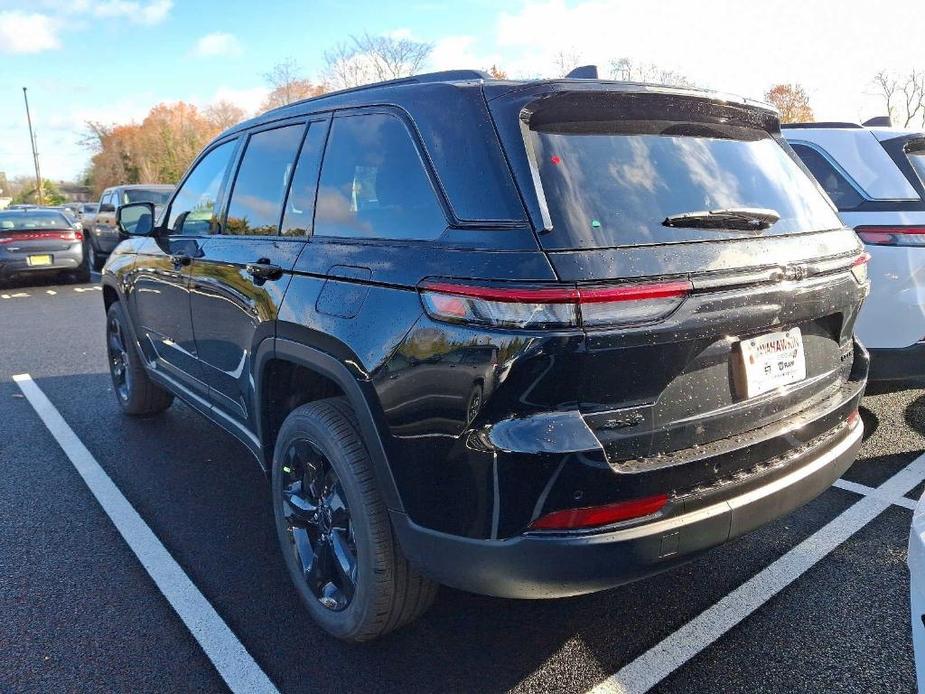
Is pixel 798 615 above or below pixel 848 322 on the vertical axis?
below

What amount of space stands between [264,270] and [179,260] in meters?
1.12

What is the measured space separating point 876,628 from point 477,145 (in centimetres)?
214

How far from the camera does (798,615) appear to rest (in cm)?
255

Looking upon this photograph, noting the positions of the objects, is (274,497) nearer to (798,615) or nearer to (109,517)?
(109,517)

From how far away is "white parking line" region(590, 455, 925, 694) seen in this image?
7.45 ft

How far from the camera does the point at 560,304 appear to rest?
1754mm

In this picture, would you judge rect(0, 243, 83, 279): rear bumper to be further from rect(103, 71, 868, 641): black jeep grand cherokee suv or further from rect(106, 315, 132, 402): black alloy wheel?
rect(103, 71, 868, 641): black jeep grand cherokee suv

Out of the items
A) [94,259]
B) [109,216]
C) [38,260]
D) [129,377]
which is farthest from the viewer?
[94,259]

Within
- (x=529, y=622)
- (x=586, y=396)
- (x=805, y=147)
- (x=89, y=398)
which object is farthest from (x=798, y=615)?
(x=89, y=398)

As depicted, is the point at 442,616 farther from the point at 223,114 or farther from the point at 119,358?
the point at 223,114

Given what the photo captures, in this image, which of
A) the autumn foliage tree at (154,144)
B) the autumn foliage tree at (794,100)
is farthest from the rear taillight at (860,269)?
the autumn foliage tree at (154,144)

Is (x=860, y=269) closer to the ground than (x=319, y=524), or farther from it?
farther from it

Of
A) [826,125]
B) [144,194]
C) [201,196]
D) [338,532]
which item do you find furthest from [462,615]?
[144,194]

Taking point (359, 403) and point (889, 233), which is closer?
point (359, 403)
